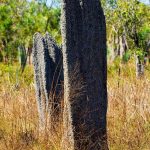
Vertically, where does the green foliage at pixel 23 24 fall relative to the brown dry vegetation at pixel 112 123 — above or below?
above

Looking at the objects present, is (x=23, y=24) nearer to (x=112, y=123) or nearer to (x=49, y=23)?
(x=49, y=23)

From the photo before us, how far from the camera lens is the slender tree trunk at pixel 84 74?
15.9 ft

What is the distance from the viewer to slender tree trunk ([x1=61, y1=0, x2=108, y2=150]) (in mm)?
4844

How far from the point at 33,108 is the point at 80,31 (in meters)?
2.23

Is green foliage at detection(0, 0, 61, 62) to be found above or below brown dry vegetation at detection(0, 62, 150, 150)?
above

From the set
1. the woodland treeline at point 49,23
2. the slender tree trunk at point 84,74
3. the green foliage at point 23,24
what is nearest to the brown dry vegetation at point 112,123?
the slender tree trunk at point 84,74

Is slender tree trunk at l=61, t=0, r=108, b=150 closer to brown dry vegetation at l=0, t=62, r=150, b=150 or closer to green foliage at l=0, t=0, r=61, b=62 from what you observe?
brown dry vegetation at l=0, t=62, r=150, b=150

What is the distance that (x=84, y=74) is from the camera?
4930 mm

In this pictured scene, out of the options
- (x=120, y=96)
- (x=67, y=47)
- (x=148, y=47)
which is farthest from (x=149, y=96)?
(x=148, y=47)

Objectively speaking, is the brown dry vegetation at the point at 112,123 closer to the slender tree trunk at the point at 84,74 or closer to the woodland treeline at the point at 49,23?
the slender tree trunk at the point at 84,74

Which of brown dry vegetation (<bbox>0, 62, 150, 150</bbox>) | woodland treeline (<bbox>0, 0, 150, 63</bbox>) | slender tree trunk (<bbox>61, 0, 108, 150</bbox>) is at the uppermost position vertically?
woodland treeline (<bbox>0, 0, 150, 63</bbox>)

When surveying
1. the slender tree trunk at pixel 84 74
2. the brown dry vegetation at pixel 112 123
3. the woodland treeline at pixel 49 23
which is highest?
the woodland treeline at pixel 49 23

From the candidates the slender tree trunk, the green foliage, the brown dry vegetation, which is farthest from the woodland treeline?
the slender tree trunk

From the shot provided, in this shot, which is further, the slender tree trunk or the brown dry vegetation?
the brown dry vegetation
